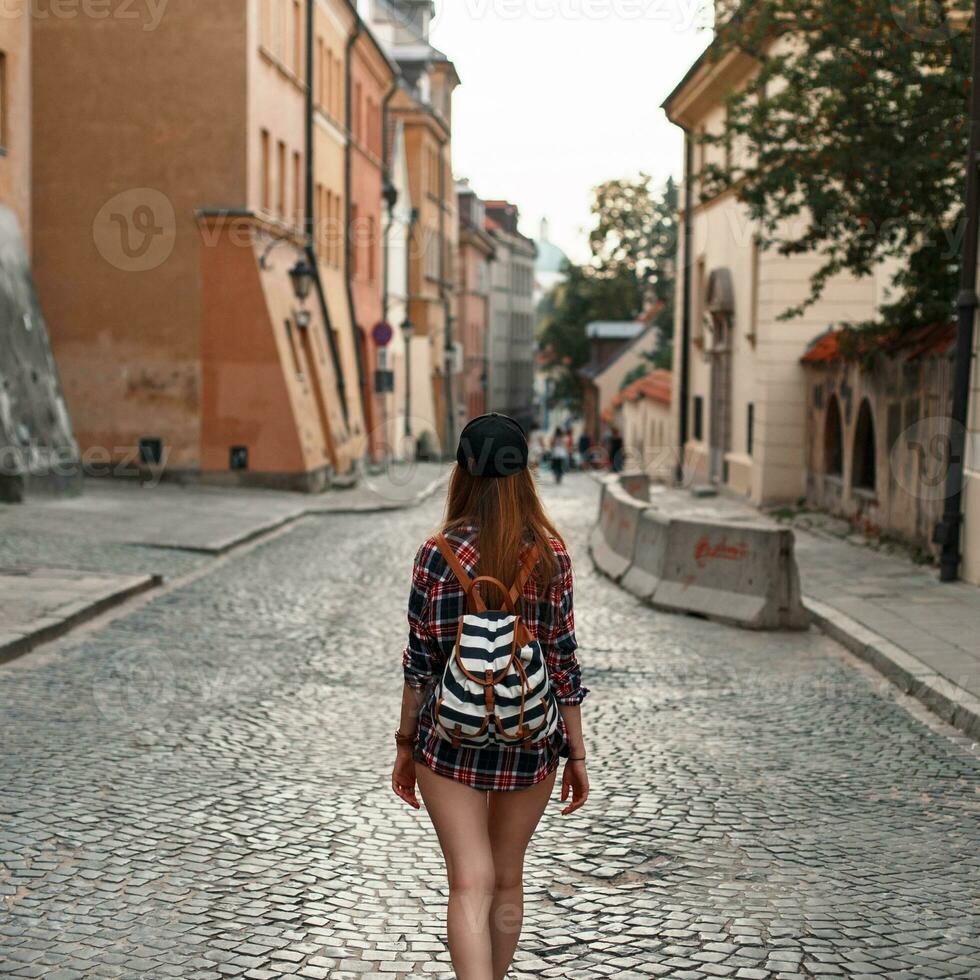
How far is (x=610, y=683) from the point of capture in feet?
32.4

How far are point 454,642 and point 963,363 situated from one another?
11750mm

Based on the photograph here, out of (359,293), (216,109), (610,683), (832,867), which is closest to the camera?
(832,867)

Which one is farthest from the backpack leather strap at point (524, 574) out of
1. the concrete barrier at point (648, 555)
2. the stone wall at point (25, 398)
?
the stone wall at point (25, 398)

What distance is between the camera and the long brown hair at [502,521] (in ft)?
12.9

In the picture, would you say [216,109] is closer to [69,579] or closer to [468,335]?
[69,579]

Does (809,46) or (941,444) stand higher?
(809,46)

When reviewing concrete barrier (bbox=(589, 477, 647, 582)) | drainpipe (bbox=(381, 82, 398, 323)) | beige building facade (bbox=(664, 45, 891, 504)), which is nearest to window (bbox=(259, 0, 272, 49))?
beige building facade (bbox=(664, 45, 891, 504))

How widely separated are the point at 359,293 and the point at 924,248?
Result: 996 inches

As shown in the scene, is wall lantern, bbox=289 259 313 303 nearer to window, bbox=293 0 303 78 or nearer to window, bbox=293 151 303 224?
window, bbox=293 151 303 224

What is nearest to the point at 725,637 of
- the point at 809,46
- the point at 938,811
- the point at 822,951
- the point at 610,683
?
the point at 610,683

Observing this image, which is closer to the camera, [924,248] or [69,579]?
[69,579]

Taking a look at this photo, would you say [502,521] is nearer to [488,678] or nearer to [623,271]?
[488,678]

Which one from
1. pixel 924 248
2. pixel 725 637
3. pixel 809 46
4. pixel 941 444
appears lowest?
pixel 725 637

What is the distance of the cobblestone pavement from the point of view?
4.90m
